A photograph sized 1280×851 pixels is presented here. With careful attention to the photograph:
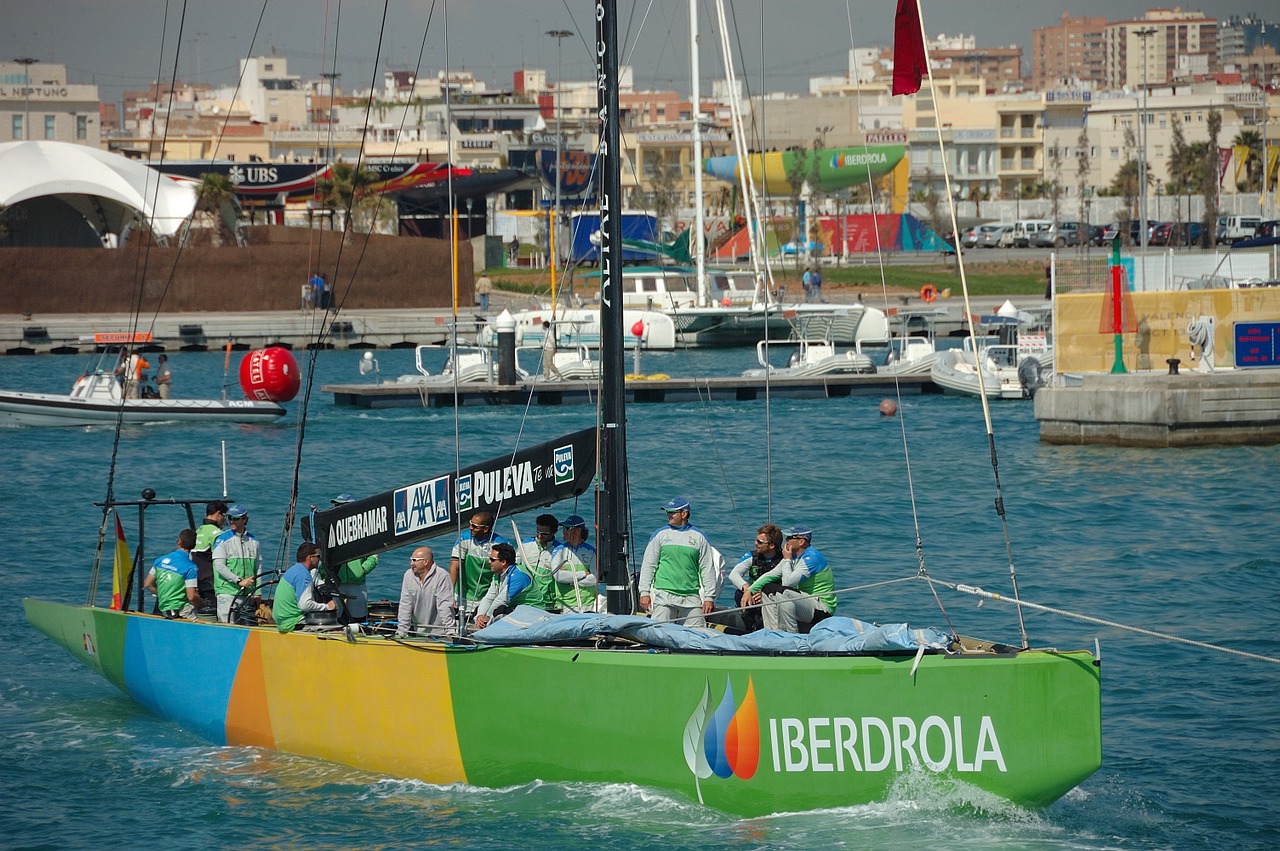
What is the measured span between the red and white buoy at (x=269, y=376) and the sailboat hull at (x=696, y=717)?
20.2 m

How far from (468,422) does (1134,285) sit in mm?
14983

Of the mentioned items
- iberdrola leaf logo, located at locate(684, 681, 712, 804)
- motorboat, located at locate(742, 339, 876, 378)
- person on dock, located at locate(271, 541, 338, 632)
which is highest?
motorboat, located at locate(742, 339, 876, 378)

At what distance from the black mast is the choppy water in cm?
155

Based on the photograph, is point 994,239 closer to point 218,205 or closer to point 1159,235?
point 1159,235

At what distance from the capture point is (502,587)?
404 inches

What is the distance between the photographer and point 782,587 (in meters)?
9.95

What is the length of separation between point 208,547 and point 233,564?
894mm

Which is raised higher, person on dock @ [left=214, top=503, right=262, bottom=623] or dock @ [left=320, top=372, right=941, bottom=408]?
dock @ [left=320, top=372, right=941, bottom=408]

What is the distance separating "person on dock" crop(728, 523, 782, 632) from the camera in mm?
10133

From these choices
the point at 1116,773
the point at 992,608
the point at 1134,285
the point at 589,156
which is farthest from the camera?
the point at 589,156

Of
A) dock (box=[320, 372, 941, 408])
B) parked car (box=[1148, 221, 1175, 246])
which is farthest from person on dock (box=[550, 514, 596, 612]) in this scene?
parked car (box=[1148, 221, 1175, 246])

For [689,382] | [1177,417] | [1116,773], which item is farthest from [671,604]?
[689,382]

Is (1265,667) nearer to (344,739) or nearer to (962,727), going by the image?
(962,727)

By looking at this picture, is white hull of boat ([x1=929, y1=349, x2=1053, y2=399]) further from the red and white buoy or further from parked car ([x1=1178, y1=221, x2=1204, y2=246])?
parked car ([x1=1178, y1=221, x2=1204, y2=246])
